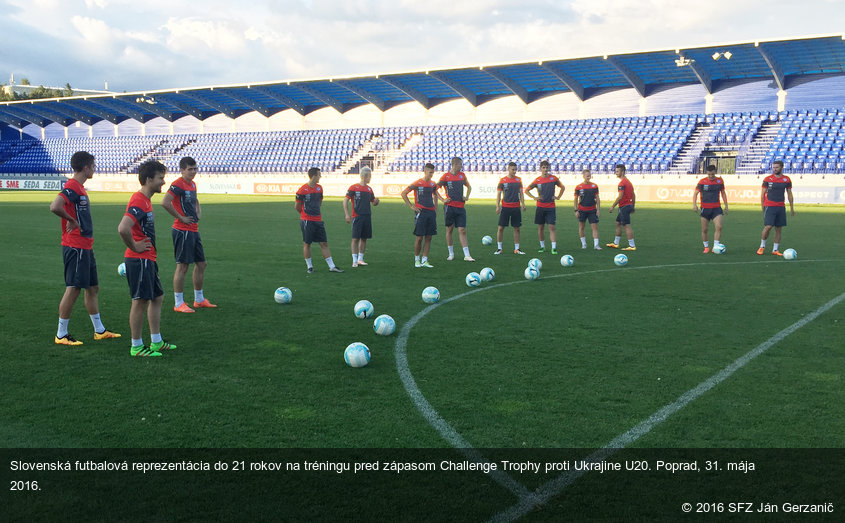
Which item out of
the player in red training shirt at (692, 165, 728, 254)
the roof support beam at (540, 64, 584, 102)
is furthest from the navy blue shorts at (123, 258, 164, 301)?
the roof support beam at (540, 64, 584, 102)

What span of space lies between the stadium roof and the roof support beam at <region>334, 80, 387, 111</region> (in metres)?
0.08

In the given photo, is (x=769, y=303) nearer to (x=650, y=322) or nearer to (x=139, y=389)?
(x=650, y=322)

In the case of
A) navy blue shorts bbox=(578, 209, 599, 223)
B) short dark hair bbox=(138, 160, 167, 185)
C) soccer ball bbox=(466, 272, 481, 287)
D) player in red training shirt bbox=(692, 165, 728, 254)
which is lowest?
soccer ball bbox=(466, 272, 481, 287)

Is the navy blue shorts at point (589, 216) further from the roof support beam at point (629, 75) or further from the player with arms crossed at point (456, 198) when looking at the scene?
the roof support beam at point (629, 75)

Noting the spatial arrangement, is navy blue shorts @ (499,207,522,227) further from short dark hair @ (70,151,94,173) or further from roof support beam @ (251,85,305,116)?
roof support beam @ (251,85,305,116)

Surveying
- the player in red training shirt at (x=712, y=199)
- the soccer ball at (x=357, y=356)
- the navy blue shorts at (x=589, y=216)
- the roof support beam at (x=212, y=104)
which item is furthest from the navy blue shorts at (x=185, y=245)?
the roof support beam at (x=212, y=104)

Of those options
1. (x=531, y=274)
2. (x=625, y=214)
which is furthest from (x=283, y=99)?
(x=531, y=274)

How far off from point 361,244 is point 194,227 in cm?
469

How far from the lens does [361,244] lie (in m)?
13.3

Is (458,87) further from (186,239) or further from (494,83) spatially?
(186,239)

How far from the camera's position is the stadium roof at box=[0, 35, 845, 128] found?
118 feet

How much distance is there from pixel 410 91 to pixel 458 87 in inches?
155

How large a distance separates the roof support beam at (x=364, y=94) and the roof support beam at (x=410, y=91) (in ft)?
10.7
